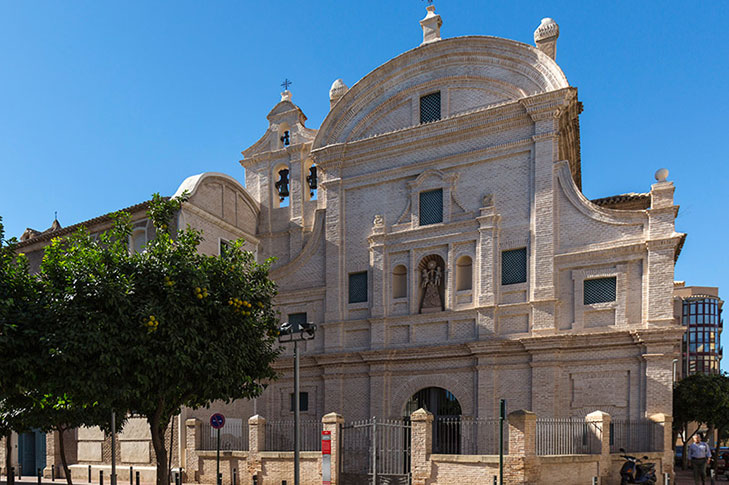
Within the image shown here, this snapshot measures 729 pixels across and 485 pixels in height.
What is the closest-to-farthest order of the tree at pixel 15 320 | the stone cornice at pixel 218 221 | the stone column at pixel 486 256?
the tree at pixel 15 320, the stone column at pixel 486 256, the stone cornice at pixel 218 221

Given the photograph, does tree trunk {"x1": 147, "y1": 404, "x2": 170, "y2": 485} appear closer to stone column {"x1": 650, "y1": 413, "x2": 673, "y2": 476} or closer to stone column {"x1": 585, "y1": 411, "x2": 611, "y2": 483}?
stone column {"x1": 585, "y1": 411, "x2": 611, "y2": 483}

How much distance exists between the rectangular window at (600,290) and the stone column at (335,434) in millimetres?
9277

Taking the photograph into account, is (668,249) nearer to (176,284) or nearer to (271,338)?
(271,338)

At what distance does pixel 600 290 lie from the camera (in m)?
21.2

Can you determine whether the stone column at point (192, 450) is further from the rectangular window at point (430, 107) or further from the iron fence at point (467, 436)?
the rectangular window at point (430, 107)

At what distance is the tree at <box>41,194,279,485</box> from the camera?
1386cm

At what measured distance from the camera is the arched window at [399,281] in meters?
24.8

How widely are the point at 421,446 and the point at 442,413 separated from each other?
5.53 meters

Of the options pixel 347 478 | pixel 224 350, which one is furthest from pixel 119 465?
pixel 224 350

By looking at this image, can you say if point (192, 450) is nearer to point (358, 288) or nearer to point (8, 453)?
point (8, 453)

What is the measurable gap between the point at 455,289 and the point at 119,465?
1513 cm

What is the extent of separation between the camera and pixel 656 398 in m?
19.7

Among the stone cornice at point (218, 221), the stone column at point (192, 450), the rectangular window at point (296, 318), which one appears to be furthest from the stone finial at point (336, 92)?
the stone column at point (192, 450)

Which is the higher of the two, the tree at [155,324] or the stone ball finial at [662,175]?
the stone ball finial at [662,175]
